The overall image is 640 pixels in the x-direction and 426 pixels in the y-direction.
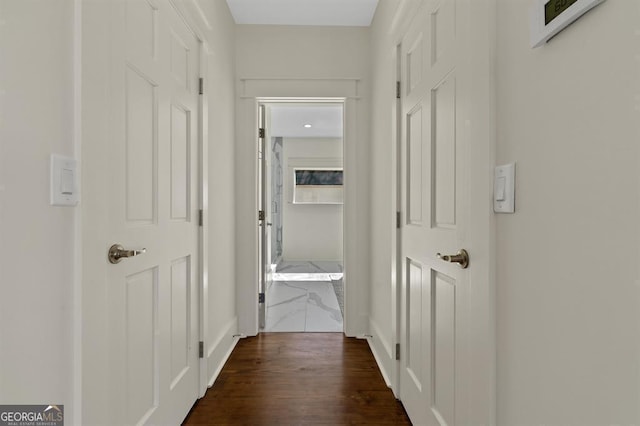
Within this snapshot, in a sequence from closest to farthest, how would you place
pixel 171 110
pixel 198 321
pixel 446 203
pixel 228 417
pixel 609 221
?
1. pixel 609 221
2. pixel 446 203
3. pixel 171 110
4. pixel 228 417
5. pixel 198 321

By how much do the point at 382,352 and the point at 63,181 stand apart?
6.67 ft

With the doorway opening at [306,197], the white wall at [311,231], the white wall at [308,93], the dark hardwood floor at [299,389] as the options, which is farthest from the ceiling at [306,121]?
the dark hardwood floor at [299,389]

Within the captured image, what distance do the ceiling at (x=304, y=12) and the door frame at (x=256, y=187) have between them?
45cm

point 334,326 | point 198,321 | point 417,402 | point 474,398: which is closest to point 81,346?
point 198,321

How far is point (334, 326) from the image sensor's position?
3.05m

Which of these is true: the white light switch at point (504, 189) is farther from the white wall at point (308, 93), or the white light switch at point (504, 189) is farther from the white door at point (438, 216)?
the white wall at point (308, 93)

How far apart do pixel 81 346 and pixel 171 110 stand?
42.1 inches

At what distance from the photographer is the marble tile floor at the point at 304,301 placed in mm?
3084

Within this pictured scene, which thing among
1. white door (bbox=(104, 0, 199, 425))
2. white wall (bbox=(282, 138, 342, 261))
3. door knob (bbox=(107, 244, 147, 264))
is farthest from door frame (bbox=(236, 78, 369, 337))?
white wall (bbox=(282, 138, 342, 261))

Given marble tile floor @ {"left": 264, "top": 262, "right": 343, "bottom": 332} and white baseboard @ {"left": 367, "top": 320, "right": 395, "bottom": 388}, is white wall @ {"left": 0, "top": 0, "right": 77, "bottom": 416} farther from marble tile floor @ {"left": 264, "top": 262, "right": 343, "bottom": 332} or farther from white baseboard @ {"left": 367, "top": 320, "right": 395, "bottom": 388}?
marble tile floor @ {"left": 264, "top": 262, "right": 343, "bottom": 332}

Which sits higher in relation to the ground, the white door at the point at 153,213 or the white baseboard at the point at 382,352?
the white door at the point at 153,213

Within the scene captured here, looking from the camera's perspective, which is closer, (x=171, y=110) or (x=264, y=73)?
(x=171, y=110)

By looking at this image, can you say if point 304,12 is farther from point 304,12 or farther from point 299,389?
point 299,389

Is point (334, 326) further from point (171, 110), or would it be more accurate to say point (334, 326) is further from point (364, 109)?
point (171, 110)
